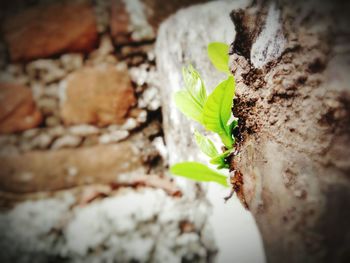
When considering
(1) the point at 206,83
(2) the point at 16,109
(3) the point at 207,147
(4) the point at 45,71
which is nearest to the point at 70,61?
(4) the point at 45,71

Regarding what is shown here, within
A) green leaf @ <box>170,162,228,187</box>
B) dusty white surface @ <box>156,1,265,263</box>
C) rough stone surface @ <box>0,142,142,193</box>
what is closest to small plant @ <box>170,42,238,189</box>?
green leaf @ <box>170,162,228,187</box>

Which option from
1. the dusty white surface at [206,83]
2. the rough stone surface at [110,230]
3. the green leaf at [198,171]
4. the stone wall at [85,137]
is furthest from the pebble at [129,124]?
the green leaf at [198,171]

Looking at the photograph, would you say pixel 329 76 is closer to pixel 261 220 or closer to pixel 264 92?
pixel 264 92

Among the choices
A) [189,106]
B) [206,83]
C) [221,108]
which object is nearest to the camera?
[221,108]

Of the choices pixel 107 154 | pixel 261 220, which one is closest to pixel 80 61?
pixel 107 154

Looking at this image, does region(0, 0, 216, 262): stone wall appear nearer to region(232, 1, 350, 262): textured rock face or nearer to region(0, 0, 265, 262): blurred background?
region(0, 0, 265, 262): blurred background

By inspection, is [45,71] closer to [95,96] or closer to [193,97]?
[95,96]

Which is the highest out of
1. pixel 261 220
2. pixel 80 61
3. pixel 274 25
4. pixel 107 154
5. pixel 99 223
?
pixel 274 25
